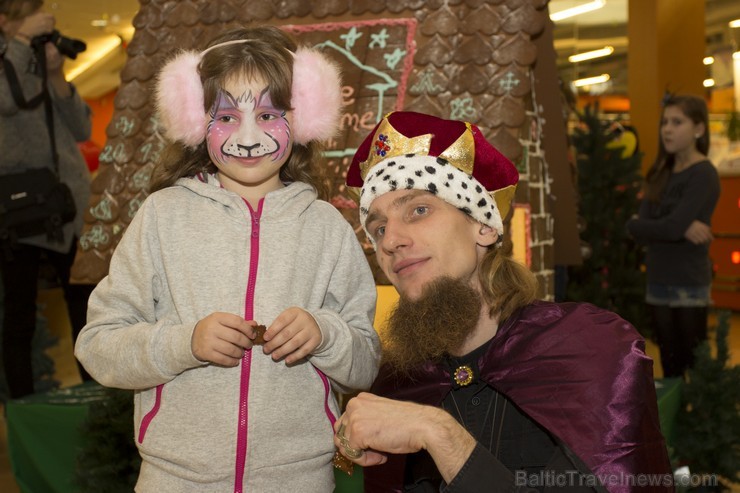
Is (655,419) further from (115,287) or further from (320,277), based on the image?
(115,287)

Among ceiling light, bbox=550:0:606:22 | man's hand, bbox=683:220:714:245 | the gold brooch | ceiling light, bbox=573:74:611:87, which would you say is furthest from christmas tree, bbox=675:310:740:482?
ceiling light, bbox=573:74:611:87

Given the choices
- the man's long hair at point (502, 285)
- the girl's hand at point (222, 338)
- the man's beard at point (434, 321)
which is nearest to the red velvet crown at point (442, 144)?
the man's long hair at point (502, 285)

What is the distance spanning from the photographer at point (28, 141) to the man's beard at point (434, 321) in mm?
2589

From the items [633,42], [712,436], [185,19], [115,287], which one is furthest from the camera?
[633,42]

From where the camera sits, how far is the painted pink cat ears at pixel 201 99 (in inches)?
82.4

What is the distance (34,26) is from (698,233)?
12.3 feet

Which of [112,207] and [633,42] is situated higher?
[633,42]

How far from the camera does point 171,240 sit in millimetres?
1994

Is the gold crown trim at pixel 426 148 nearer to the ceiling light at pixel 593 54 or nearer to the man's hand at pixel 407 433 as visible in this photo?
the man's hand at pixel 407 433

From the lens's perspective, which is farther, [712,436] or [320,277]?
[712,436]

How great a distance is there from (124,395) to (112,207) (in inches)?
44.4

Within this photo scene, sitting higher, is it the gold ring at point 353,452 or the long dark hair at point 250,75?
the long dark hair at point 250,75

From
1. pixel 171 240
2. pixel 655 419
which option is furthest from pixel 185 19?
pixel 655 419

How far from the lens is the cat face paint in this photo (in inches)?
79.4
